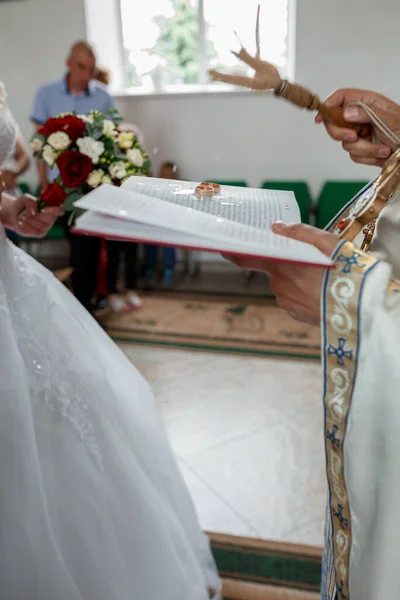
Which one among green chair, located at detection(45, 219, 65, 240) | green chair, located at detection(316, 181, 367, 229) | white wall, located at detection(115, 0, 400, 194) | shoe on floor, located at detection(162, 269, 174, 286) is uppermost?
white wall, located at detection(115, 0, 400, 194)

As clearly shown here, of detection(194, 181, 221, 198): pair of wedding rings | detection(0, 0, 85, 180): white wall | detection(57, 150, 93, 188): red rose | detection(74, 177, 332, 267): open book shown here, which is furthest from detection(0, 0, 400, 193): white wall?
detection(74, 177, 332, 267): open book

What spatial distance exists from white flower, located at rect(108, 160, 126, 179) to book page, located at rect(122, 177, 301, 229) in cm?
56

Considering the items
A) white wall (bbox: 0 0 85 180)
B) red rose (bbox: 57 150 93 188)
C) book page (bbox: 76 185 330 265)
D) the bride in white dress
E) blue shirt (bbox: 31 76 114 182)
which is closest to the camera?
book page (bbox: 76 185 330 265)

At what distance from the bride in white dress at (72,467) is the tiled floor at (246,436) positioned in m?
0.56

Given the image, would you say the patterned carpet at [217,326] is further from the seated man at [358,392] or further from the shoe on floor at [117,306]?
the seated man at [358,392]

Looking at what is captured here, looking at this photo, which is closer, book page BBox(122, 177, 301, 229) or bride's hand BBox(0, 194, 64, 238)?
book page BBox(122, 177, 301, 229)

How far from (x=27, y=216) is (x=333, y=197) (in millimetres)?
3514

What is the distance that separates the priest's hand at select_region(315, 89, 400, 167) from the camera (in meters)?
1.06

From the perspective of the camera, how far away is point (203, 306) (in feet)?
15.1

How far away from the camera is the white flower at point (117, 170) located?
1581 millimetres

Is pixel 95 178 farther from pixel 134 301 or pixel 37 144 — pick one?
pixel 134 301

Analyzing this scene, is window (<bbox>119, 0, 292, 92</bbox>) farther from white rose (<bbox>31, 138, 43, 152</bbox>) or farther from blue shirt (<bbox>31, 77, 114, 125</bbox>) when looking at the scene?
white rose (<bbox>31, 138, 43, 152</bbox>)

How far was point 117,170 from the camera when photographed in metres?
1.58

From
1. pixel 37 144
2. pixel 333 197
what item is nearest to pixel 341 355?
pixel 37 144
